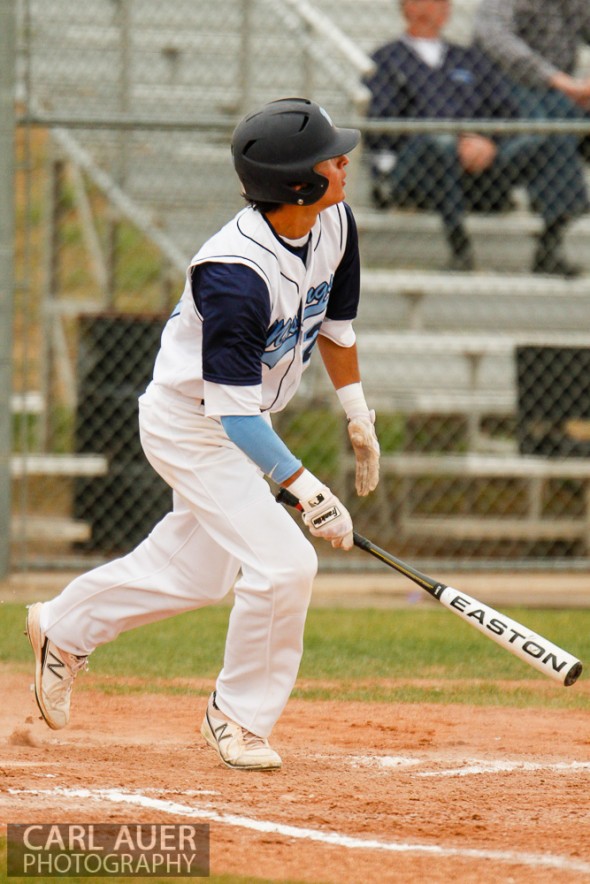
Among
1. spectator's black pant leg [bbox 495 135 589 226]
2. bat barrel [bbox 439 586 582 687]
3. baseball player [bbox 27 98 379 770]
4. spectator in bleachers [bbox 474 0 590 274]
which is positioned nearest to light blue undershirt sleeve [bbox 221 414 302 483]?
baseball player [bbox 27 98 379 770]

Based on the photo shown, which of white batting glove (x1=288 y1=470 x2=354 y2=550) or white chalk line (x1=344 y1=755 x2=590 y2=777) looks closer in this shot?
white batting glove (x1=288 y1=470 x2=354 y2=550)

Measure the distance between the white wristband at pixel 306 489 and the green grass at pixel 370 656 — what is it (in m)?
1.76

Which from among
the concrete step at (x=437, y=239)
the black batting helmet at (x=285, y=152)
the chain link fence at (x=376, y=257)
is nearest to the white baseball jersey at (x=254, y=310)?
the black batting helmet at (x=285, y=152)

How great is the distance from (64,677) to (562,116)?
20.3ft

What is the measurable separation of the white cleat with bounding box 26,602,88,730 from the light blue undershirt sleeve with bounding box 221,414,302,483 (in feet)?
3.42

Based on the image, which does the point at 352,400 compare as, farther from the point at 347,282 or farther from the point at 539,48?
the point at 539,48

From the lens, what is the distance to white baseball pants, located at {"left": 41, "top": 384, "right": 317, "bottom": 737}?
13.1ft

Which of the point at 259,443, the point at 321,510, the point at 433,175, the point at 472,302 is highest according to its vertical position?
the point at 259,443

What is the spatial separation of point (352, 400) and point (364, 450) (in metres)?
0.19

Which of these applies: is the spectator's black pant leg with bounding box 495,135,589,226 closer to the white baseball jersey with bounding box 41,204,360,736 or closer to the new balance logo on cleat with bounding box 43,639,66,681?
the white baseball jersey with bounding box 41,204,360,736

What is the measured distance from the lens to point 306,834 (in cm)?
344

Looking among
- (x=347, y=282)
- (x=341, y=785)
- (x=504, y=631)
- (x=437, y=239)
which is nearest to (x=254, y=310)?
(x=347, y=282)

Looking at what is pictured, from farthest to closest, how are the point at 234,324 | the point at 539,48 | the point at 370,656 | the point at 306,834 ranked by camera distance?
the point at 539,48 → the point at 370,656 → the point at 234,324 → the point at 306,834

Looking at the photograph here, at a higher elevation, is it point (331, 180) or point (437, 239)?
point (331, 180)
